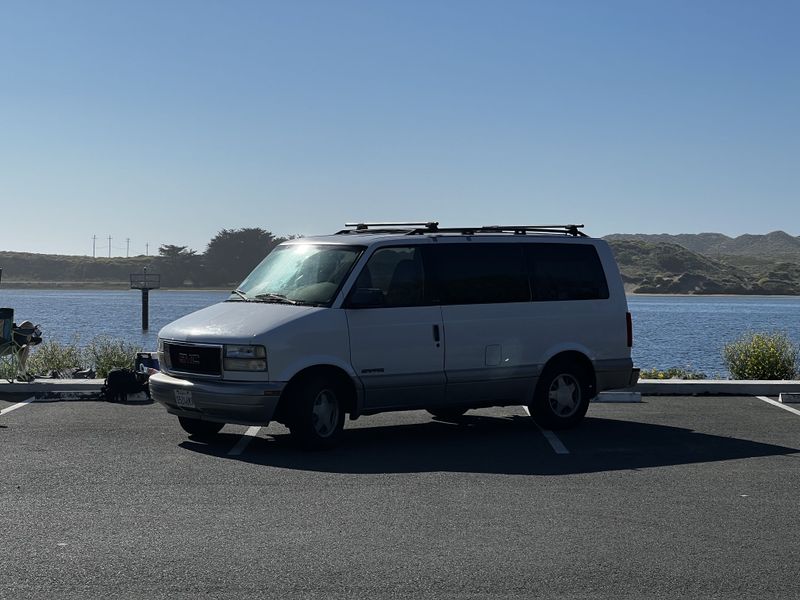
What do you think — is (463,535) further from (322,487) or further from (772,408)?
(772,408)

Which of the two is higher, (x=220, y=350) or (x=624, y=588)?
(x=220, y=350)

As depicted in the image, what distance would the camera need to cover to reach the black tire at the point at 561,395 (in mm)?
13281

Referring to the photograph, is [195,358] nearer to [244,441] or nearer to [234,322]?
[234,322]

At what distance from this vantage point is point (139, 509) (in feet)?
28.6

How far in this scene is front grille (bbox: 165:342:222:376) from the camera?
38.6ft

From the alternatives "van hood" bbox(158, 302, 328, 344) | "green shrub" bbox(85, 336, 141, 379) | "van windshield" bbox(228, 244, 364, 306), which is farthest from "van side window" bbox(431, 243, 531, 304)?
"green shrub" bbox(85, 336, 141, 379)

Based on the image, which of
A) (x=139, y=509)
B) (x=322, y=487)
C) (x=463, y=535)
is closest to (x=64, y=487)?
(x=139, y=509)

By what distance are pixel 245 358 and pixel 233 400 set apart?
0.42 metres

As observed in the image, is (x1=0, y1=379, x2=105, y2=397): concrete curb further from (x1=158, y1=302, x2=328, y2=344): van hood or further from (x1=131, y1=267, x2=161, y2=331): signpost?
(x1=131, y1=267, x2=161, y2=331): signpost

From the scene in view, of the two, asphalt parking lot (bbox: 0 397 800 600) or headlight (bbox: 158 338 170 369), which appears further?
headlight (bbox: 158 338 170 369)

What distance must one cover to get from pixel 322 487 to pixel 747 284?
190 meters

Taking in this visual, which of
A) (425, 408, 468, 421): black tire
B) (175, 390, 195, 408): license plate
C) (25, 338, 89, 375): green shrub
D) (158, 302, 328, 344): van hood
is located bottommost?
(425, 408, 468, 421): black tire

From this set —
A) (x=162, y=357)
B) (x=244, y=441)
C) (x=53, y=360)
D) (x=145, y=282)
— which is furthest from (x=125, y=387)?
(x=145, y=282)

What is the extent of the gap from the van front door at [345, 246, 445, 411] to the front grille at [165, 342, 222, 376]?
4.40 ft
